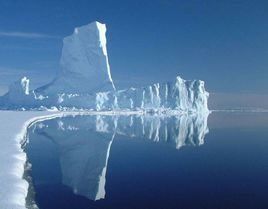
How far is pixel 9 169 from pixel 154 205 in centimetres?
413

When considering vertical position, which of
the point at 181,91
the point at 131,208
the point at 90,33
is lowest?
the point at 131,208

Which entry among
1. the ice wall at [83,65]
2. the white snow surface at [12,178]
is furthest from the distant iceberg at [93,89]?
the white snow surface at [12,178]

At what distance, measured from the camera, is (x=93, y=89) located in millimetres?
79438

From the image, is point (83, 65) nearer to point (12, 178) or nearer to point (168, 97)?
point (168, 97)

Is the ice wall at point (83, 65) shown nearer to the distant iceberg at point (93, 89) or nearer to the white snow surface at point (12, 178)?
the distant iceberg at point (93, 89)

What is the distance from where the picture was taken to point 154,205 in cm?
1054

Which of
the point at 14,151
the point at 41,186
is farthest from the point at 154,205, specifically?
the point at 14,151

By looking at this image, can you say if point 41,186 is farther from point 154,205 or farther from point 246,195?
point 246,195

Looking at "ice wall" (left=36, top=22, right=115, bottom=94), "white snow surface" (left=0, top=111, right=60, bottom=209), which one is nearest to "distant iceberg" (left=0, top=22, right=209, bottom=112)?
"ice wall" (left=36, top=22, right=115, bottom=94)

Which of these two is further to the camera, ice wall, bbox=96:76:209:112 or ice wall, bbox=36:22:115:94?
ice wall, bbox=96:76:209:112

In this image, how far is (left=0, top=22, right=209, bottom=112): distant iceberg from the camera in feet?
242

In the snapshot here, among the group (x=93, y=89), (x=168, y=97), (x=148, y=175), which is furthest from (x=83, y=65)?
(x=148, y=175)

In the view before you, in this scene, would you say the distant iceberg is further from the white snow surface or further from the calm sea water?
the white snow surface

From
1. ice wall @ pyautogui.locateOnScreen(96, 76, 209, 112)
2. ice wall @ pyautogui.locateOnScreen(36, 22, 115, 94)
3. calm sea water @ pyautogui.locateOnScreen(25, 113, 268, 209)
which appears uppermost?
ice wall @ pyautogui.locateOnScreen(36, 22, 115, 94)
